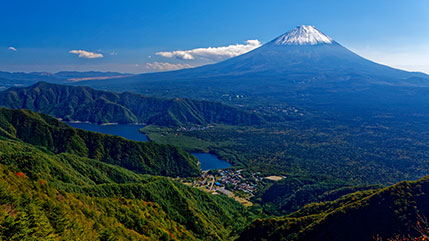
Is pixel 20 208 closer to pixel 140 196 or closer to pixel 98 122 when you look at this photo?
pixel 140 196

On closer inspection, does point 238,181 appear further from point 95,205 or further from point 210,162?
point 95,205

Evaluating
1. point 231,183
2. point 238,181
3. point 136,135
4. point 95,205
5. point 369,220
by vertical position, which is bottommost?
point 238,181

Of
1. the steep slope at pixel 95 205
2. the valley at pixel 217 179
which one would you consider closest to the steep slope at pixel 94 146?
the valley at pixel 217 179

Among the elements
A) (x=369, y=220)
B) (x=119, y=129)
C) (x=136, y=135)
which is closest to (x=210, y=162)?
(x=136, y=135)

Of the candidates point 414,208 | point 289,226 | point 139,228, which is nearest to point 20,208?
point 139,228

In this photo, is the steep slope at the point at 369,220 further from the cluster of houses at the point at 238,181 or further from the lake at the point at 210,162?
the lake at the point at 210,162

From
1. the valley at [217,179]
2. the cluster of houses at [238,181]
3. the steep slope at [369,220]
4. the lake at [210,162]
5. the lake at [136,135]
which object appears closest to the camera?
the valley at [217,179]

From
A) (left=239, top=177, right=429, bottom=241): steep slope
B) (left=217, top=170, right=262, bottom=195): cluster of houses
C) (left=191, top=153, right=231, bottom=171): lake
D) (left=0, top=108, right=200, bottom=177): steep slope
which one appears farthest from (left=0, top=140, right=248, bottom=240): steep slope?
(left=191, top=153, right=231, bottom=171): lake
